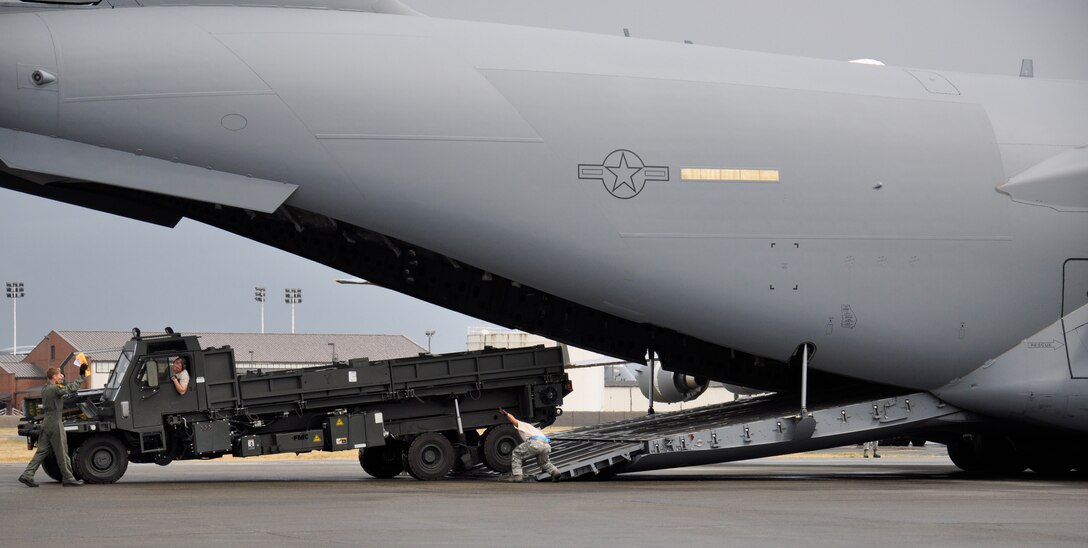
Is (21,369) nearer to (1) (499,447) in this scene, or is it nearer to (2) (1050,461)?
(1) (499,447)

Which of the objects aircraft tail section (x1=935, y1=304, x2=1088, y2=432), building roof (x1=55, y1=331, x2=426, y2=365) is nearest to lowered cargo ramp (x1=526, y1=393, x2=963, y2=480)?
aircraft tail section (x1=935, y1=304, x2=1088, y2=432)

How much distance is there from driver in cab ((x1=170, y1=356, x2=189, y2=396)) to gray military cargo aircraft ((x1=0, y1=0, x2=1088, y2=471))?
2.18 metres

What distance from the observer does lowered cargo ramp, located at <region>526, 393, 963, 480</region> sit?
703 inches

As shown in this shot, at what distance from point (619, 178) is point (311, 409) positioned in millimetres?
5890

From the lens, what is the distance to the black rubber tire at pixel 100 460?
1734cm

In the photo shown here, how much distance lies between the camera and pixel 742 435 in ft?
59.1

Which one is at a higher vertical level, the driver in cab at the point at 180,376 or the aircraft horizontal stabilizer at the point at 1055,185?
the aircraft horizontal stabilizer at the point at 1055,185

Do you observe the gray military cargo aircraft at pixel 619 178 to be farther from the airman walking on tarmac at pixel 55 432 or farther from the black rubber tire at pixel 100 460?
the black rubber tire at pixel 100 460

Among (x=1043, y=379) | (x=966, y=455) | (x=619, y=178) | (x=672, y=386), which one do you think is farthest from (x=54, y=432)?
(x=966, y=455)

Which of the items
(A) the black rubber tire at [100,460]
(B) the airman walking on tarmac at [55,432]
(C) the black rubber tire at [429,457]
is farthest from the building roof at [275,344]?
(B) the airman walking on tarmac at [55,432]

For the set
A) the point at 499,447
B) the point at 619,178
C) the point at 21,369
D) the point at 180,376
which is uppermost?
the point at 21,369

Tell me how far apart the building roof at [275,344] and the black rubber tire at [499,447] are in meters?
65.4

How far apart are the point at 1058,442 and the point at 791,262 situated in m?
6.73

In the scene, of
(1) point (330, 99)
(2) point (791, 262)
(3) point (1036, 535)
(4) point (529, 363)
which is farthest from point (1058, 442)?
(1) point (330, 99)
